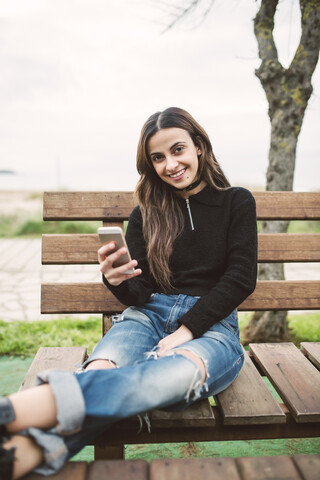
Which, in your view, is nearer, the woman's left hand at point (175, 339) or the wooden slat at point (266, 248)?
the woman's left hand at point (175, 339)

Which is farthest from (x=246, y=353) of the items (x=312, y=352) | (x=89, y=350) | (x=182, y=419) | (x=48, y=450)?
(x=89, y=350)

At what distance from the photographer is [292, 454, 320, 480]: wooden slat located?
1.32 metres

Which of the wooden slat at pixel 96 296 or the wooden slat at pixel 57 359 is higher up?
the wooden slat at pixel 96 296

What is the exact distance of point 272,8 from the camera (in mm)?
3309

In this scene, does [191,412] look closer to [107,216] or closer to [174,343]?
[174,343]

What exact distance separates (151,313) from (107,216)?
65 centimetres

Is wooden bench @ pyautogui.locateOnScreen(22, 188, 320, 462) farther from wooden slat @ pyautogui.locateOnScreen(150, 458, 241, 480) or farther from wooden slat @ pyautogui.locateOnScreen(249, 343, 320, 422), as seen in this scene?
wooden slat @ pyautogui.locateOnScreen(150, 458, 241, 480)

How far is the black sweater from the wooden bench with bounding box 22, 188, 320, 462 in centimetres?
30

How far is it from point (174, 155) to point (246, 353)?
1.09 m

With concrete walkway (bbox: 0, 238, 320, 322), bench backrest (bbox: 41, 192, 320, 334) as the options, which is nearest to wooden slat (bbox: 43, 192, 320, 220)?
bench backrest (bbox: 41, 192, 320, 334)

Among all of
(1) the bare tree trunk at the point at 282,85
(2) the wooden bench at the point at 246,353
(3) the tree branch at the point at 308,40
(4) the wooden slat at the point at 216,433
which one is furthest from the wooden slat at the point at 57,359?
(3) the tree branch at the point at 308,40

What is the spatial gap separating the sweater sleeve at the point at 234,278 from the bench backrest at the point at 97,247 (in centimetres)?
39

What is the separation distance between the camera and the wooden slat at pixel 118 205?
2439 millimetres

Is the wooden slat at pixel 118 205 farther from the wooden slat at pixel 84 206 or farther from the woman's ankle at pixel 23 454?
the woman's ankle at pixel 23 454
